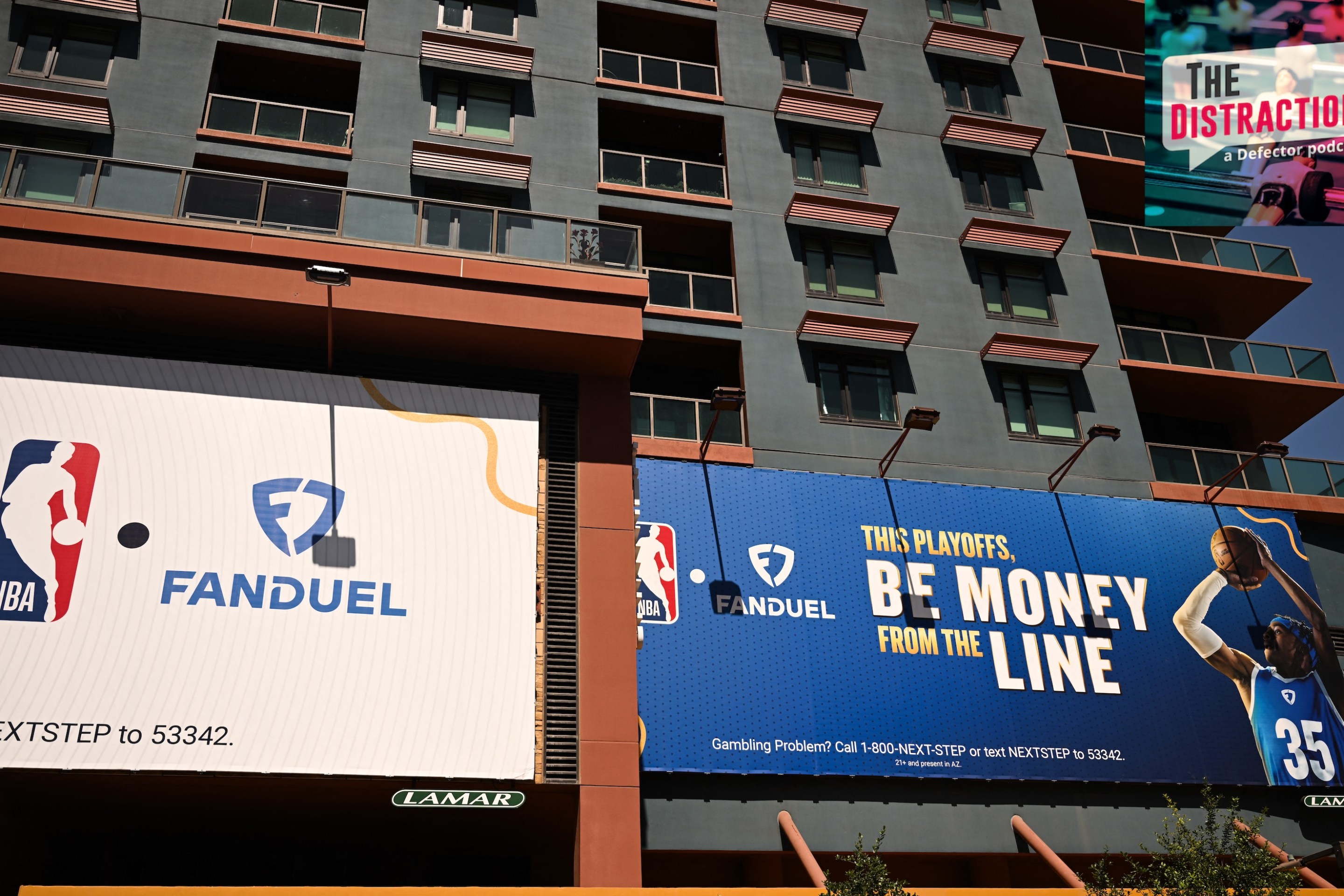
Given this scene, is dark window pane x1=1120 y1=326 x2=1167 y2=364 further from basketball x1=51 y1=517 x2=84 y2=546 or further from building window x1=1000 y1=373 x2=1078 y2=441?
basketball x1=51 y1=517 x2=84 y2=546

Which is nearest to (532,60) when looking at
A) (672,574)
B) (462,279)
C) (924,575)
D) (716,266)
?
(716,266)

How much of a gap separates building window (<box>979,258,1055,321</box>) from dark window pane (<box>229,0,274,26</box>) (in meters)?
21.4

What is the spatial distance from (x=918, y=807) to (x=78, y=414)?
18238 mm

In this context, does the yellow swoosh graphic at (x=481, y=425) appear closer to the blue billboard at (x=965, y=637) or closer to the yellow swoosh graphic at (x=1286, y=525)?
the blue billboard at (x=965, y=637)

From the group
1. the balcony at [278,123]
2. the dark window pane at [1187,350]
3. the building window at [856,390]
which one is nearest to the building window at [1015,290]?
the dark window pane at [1187,350]

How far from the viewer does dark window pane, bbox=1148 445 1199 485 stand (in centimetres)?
3059

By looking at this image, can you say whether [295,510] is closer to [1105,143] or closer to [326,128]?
[326,128]

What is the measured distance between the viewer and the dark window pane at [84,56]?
2814cm

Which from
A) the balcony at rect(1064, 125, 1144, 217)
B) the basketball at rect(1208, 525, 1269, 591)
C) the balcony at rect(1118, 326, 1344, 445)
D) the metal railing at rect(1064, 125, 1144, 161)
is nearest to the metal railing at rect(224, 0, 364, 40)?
the balcony at rect(1064, 125, 1144, 217)

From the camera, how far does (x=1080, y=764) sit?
24969 mm

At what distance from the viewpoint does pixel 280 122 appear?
28859mm

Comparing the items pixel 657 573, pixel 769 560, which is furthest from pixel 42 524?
pixel 769 560

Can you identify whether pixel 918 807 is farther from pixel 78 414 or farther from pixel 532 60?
pixel 532 60

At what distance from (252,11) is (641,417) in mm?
Answer: 15879
